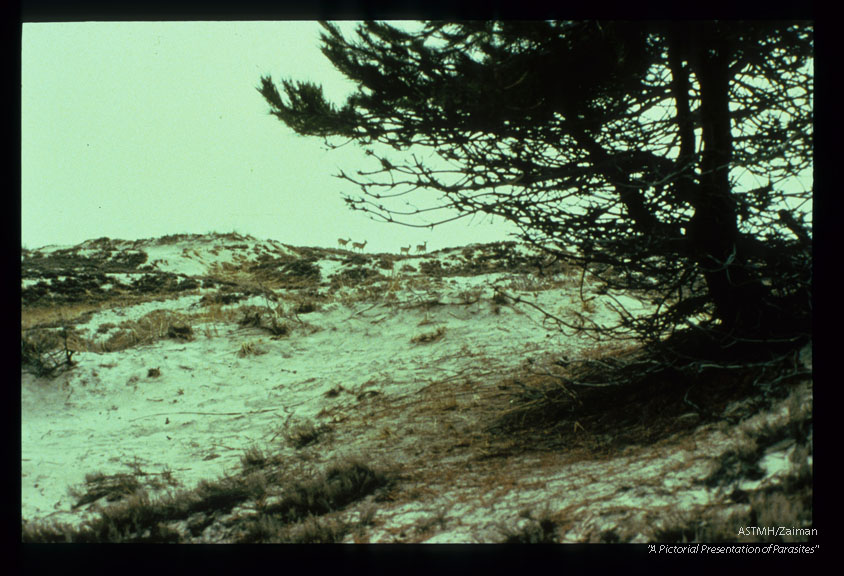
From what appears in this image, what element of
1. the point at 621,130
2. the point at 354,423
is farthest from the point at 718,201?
the point at 354,423

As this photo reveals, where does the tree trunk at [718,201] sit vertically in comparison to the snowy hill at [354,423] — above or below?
above

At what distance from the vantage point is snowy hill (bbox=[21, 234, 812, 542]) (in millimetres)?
2684

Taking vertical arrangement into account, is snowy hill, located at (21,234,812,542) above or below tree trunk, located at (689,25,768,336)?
below

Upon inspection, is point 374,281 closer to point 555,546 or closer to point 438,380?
point 438,380

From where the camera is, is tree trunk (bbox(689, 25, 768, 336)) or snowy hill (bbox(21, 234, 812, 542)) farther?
tree trunk (bbox(689, 25, 768, 336))

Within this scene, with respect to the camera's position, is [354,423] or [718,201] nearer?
[718,201]

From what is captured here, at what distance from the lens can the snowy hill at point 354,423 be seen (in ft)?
8.80

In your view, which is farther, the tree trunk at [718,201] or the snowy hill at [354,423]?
the tree trunk at [718,201]

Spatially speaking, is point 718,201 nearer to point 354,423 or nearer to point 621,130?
point 621,130

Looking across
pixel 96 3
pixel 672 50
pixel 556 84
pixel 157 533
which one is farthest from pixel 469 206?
pixel 157 533

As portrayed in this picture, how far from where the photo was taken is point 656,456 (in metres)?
2.88

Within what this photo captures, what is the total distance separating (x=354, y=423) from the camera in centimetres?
391

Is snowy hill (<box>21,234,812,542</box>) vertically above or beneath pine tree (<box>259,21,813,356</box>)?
beneath

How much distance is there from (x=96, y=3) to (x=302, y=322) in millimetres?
3586
